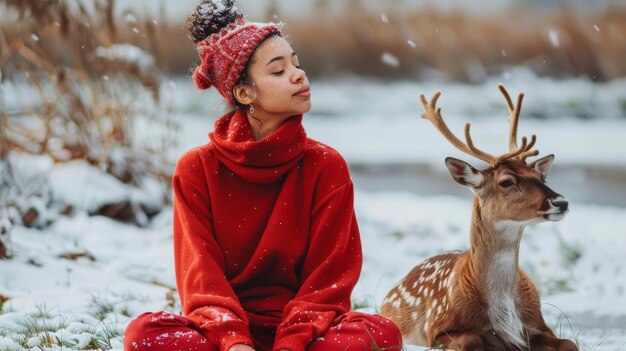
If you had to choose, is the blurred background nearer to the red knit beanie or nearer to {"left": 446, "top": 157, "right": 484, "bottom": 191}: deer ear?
the red knit beanie

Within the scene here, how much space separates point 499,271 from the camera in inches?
133

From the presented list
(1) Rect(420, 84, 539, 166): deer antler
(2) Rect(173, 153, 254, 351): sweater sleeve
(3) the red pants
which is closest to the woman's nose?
(2) Rect(173, 153, 254, 351): sweater sleeve

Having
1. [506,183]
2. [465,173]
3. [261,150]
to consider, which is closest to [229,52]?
[261,150]

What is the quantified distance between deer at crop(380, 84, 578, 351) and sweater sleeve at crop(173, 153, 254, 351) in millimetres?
752

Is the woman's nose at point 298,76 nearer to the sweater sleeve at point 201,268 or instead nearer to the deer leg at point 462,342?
the sweater sleeve at point 201,268

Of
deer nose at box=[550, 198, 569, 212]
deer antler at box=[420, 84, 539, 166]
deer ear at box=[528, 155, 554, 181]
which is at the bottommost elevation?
deer nose at box=[550, 198, 569, 212]

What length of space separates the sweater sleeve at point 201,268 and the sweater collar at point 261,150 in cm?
12

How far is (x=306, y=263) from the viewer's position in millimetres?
3240

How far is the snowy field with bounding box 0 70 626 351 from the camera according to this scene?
416 centimetres

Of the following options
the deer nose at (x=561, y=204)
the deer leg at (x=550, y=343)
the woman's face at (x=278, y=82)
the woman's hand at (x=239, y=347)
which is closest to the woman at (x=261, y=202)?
the woman's face at (x=278, y=82)

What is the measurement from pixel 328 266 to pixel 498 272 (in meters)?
0.60

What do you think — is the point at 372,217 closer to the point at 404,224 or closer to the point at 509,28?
the point at 404,224

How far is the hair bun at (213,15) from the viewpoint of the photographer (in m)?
3.31

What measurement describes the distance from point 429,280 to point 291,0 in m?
10.6
